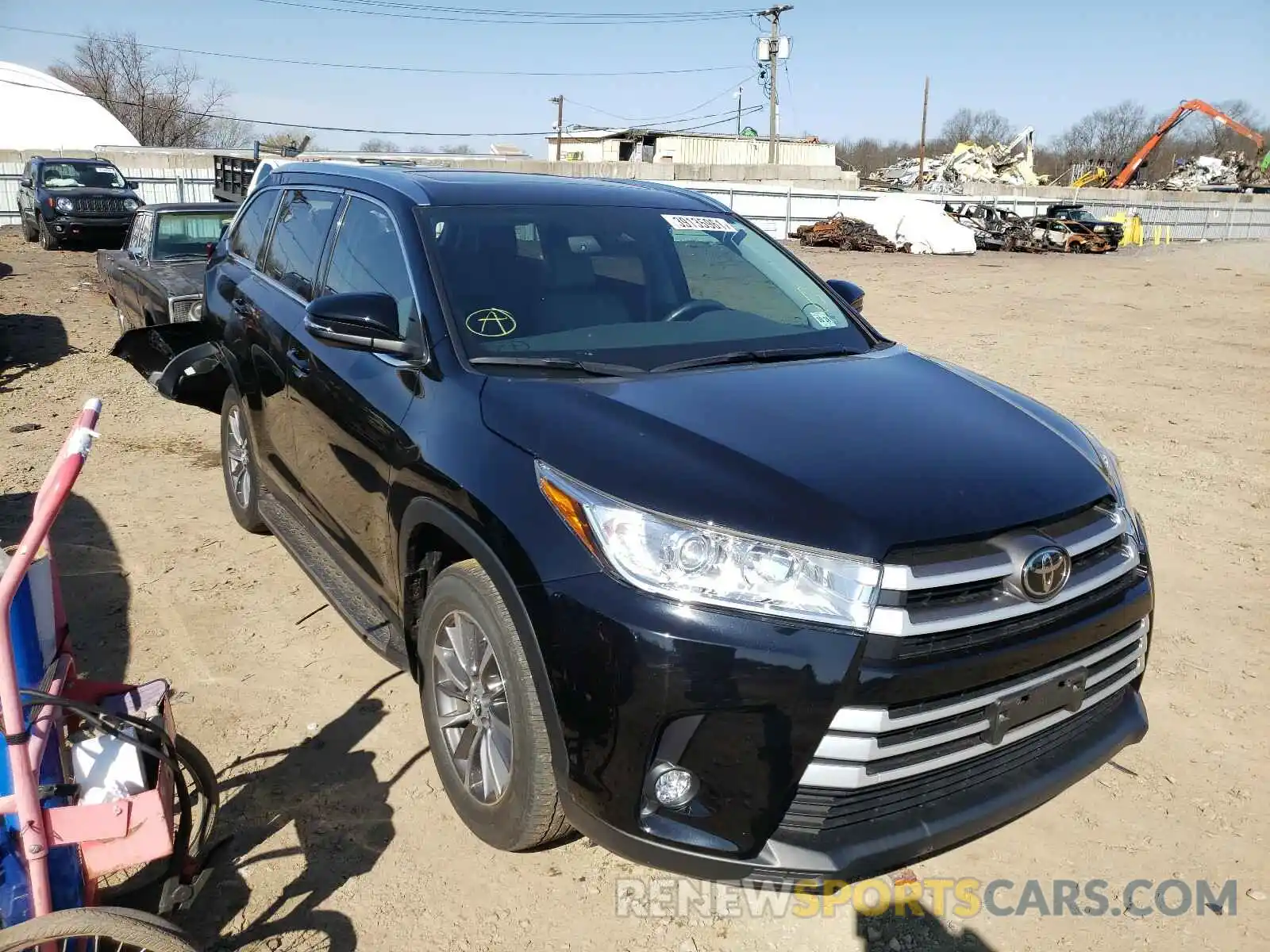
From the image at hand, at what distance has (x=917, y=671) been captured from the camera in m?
2.13

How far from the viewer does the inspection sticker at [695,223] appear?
3.94 m

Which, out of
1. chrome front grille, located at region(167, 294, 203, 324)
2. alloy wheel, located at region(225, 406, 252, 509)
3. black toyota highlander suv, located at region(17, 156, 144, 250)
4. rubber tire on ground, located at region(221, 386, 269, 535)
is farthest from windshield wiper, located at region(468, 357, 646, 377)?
black toyota highlander suv, located at region(17, 156, 144, 250)

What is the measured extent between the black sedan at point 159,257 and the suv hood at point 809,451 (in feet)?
22.8

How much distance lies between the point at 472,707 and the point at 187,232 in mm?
8711

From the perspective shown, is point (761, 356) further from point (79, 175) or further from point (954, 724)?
point (79, 175)

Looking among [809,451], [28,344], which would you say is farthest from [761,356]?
[28,344]

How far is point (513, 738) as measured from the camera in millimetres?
2479

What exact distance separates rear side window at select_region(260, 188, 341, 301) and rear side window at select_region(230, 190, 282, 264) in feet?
0.63

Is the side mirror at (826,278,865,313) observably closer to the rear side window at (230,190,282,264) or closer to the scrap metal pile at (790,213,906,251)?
the rear side window at (230,190,282,264)

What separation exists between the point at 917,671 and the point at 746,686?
0.40 metres

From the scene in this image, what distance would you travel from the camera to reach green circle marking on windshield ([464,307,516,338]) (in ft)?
10.00

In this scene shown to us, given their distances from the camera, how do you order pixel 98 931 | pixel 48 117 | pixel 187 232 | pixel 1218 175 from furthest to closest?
pixel 1218 175, pixel 48 117, pixel 187 232, pixel 98 931

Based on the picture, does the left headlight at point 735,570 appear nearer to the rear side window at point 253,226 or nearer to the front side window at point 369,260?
the front side window at point 369,260

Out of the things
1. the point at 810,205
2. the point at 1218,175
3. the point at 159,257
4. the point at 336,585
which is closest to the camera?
the point at 336,585
